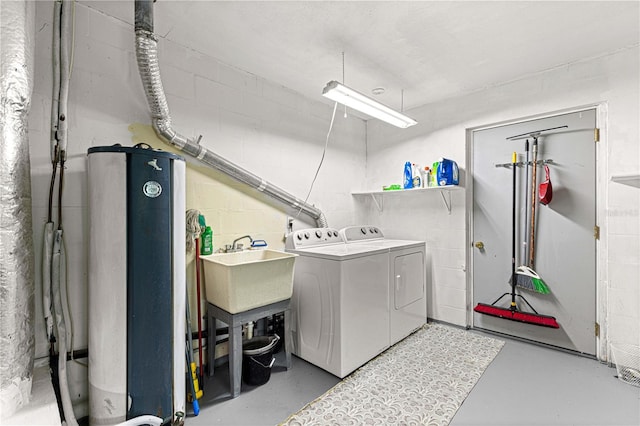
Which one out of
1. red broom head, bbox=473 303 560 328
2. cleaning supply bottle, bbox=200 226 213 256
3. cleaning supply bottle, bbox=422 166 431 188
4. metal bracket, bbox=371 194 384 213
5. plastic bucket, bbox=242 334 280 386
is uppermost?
cleaning supply bottle, bbox=422 166 431 188

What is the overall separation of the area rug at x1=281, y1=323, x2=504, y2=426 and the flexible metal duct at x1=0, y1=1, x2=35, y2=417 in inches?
55.0

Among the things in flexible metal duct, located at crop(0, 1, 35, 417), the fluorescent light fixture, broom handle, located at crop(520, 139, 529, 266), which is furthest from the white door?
flexible metal duct, located at crop(0, 1, 35, 417)

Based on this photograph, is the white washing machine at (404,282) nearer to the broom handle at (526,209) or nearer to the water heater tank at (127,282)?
the broom handle at (526,209)

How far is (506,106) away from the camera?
2988 mm

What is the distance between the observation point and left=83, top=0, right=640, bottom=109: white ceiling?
74.9 inches

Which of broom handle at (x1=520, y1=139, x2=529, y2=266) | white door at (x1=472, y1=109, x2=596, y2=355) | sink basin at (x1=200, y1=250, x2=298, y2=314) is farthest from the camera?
broom handle at (x1=520, y1=139, x2=529, y2=266)

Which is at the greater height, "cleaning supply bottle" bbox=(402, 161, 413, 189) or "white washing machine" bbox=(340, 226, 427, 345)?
"cleaning supply bottle" bbox=(402, 161, 413, 189)

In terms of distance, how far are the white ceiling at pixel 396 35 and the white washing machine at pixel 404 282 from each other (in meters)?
1.67

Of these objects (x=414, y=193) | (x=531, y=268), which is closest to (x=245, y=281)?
(x=414, y=193)

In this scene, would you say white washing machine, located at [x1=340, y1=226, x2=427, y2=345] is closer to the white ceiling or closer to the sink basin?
the sink basin

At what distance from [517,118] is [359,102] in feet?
5.68

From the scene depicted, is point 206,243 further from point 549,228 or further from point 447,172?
point 549,228

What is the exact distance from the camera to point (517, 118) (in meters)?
2.94

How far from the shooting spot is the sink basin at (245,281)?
2.08 m
